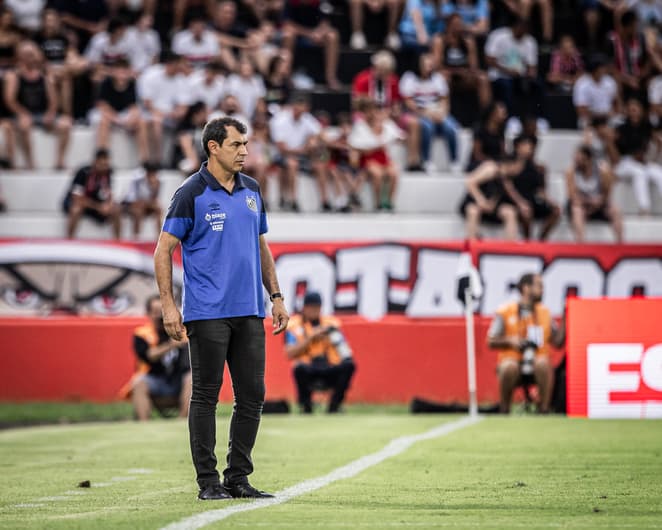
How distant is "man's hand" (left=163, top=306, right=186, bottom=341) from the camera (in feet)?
26.2

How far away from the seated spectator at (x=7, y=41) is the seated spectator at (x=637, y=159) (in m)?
10.3

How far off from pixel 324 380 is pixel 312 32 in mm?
8998

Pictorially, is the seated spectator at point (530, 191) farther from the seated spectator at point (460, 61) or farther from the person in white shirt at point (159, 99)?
the person in white shirt at point (159, 99)

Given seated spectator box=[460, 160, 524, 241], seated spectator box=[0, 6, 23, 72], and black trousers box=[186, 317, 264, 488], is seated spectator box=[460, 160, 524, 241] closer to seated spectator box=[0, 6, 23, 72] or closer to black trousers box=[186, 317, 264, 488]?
seated spectator box=[0, 6, 23, 72]

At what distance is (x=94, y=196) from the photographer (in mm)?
22109

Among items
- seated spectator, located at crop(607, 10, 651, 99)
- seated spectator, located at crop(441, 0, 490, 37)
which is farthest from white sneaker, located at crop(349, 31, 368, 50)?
seated spectator, located at crop(607, 10, 651, 99)

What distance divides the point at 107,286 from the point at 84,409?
7.13 ft

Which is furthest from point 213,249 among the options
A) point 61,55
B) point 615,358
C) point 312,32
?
point 312,32

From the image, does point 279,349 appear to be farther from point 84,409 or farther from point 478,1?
point 478,1

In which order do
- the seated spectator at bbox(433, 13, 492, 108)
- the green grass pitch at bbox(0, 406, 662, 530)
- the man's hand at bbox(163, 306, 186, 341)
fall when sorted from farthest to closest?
the seated spectator at bbox(433, 13, 492, 108), the man's hand at bbox(163, 306, 186, 341), the green grass pitch at bbox(0, 406, 662, 530)

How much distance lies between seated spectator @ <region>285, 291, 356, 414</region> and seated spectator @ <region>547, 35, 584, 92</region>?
9937 millimetres


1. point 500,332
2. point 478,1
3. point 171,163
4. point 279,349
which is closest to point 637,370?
point 500,332

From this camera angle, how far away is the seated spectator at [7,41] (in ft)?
78.4

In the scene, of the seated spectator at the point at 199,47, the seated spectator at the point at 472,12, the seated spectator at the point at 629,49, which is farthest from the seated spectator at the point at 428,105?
the seated spectator at the point at 629,49
